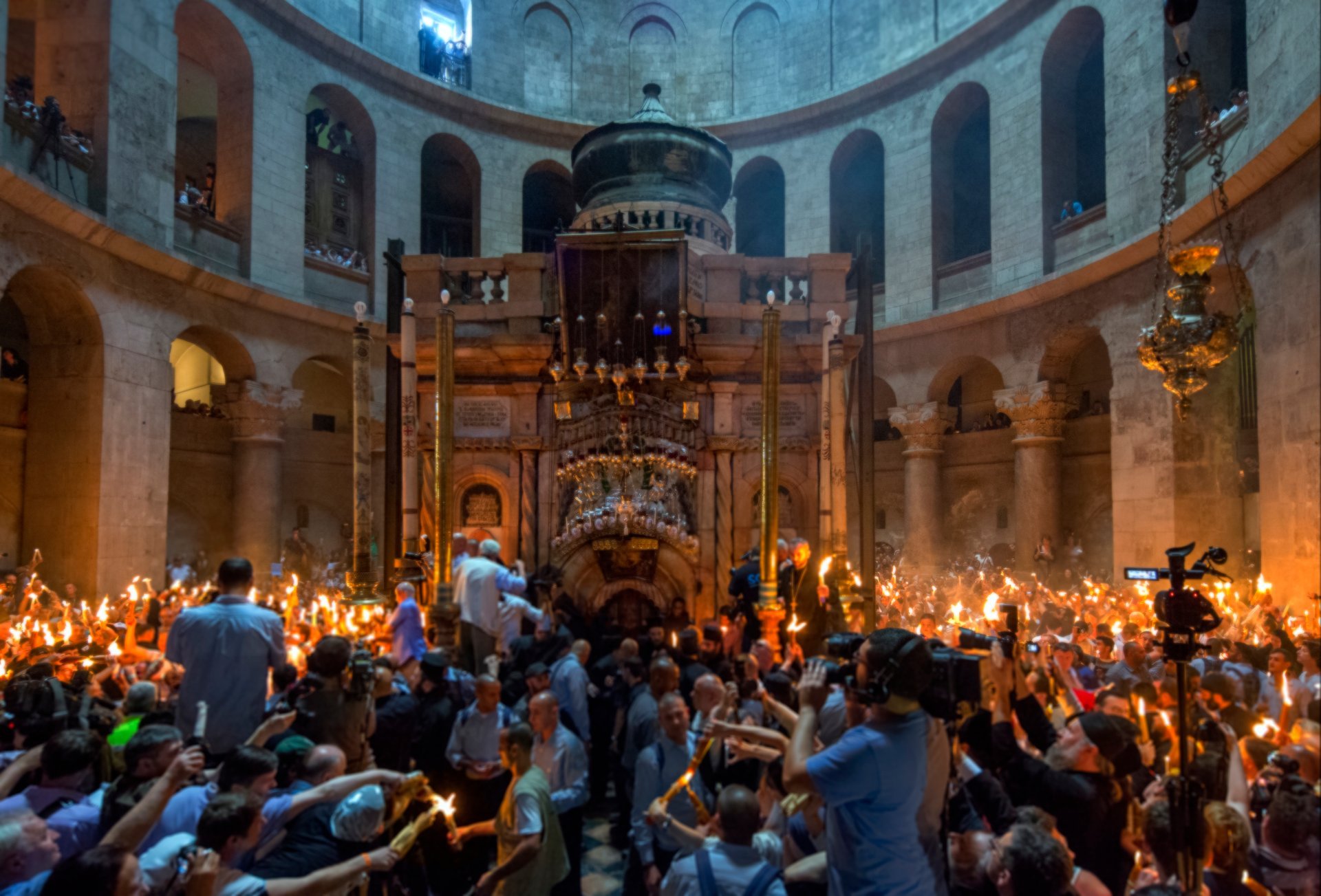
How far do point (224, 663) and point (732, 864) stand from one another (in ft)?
10.9

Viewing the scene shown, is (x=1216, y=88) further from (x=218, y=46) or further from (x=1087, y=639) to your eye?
(x=218, y=46)

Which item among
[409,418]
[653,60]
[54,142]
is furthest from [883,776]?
[653,60]

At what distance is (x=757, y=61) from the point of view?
24297mm

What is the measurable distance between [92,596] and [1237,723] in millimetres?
16609

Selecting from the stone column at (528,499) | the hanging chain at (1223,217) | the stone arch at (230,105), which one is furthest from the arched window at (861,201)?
the stone arch at (230,105)

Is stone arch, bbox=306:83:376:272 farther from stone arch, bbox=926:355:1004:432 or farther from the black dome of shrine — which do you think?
stone arch, bbox=926:355:1004:432

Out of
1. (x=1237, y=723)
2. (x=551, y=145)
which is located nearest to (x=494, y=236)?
(x=551, y=145)

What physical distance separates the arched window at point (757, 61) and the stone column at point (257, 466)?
15285mm

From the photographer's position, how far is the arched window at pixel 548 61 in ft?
79.4

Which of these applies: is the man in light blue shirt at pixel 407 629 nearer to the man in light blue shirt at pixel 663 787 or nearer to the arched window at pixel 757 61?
the man in light blue shirt at pixel 663 787

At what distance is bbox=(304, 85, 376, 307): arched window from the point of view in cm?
2022

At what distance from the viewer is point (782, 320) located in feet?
40.2

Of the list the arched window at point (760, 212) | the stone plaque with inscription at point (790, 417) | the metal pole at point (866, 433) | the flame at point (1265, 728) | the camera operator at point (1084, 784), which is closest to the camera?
the camera operator at point (1084, 784)

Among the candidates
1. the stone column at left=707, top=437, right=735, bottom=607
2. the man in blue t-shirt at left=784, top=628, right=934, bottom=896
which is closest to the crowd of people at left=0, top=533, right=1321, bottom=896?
the man in blue t-shirt at left=784, top=628, right=934, bottom=896
